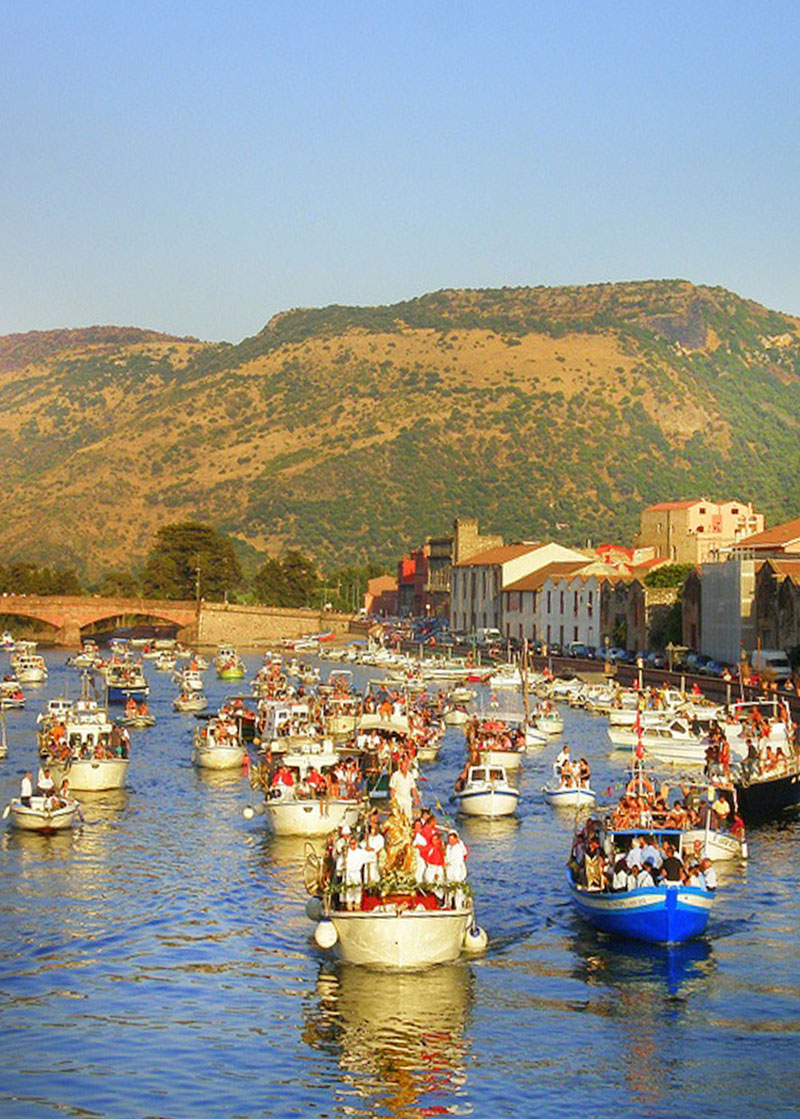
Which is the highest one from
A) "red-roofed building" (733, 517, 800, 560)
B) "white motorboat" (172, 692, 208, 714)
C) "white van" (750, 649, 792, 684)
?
"red-roofed building" (733, 517, 800, 560)

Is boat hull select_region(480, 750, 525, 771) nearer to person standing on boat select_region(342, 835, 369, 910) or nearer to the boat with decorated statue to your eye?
person standing on boat select_region(342, 835, 369, 910)

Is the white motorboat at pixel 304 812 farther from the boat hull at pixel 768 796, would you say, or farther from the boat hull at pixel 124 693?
the boat hull at pixel 124 693

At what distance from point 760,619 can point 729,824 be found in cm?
6707

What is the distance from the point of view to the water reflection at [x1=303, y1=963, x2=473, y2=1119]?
3259 cm

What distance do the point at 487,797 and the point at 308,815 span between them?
947 centimetres

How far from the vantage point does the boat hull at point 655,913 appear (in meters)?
42.6

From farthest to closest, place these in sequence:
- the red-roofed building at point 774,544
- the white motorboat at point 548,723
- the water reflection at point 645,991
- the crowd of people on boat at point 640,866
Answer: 1. the red-roofed building at point 774,544
2. the white motorboat at point 548,723
3. the crowd of people on boat at point 640,866
4. the water reflection at point 645,991

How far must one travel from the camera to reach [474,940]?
41.9 metres

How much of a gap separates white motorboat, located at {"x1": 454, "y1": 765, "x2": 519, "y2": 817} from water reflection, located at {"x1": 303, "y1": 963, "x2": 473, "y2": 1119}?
24.7m

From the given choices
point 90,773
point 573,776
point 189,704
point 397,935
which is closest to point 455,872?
point 397,935

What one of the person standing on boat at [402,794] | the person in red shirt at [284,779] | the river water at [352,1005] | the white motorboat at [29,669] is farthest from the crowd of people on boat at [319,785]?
the white motorboat at [29,669]

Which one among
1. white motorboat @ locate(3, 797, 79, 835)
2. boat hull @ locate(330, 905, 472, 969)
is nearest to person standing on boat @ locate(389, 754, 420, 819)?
boat hull @ locate(330, 905, 472, 969)

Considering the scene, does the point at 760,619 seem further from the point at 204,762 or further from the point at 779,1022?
the point at 779,1022

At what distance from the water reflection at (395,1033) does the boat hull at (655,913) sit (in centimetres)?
470
